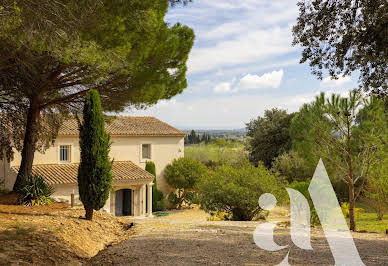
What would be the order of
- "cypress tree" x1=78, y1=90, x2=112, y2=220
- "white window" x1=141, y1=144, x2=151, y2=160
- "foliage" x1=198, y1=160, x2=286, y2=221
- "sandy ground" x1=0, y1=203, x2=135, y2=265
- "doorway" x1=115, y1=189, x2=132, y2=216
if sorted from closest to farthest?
"sandy ground" x1=0, y1=203, x2=135, y2=265, "cypress tree" x1=78, y1=90, x2=112, y2=220, "foliage" x1=198, y1=160, x2=286, y2=221, "doorway" x1=115, y1=189, x2=132, y2=216, "white window" x1=141, y1=144, x2=151, y2=160

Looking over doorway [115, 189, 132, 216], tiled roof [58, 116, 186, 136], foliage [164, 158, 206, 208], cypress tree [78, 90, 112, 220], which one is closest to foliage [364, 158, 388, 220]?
cypress tree [78, 90, 112, 220]

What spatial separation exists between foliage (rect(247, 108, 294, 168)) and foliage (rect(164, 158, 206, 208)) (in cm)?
890

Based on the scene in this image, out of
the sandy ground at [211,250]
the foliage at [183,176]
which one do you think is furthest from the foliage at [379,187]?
the foliage at [183,176]

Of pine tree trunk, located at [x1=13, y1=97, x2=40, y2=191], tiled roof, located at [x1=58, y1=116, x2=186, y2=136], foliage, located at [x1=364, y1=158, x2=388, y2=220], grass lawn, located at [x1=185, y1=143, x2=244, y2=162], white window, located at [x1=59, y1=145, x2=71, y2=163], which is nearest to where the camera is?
pine tree trunk, located at [x1=13, y1=97, x2=40, y2=191]

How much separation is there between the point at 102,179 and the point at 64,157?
48.2 ft

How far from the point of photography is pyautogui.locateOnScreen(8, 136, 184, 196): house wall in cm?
2381

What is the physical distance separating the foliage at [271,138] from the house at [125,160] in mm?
9375

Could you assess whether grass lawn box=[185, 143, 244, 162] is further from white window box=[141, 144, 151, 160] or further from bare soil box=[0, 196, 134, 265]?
bare soil box=[0, 196, 134, 265]

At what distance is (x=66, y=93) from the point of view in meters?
14.4

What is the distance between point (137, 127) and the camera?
28.9 m

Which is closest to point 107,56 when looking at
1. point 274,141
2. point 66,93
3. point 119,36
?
point 119,36

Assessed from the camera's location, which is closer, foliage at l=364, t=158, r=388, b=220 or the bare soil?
the bare soil

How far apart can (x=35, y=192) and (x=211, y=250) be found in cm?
864

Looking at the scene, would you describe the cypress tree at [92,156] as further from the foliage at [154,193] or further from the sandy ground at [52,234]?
the foliage at [154,193]
